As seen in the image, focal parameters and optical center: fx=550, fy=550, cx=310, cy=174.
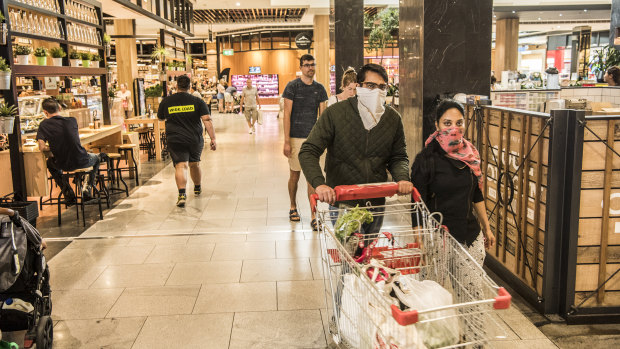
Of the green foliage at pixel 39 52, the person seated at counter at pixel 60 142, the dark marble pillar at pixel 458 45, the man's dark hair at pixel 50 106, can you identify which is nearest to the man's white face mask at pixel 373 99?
the dark marble pillar at pixel 458 45

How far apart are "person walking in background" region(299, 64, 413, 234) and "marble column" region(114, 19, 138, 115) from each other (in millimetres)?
11656

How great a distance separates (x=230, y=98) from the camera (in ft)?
77.6

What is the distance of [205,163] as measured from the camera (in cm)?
1036

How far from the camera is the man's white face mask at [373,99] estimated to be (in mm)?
2930

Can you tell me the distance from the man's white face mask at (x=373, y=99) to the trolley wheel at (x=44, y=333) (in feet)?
6.83

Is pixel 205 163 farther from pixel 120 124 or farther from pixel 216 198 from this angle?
pixel 216 198

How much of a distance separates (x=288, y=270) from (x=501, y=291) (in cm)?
288

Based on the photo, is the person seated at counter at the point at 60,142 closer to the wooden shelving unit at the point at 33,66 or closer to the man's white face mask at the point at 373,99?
the wooden shelving unit at the point at 33,66

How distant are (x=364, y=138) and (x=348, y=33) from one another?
8.86 metres

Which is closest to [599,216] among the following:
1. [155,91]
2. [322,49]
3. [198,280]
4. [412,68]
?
[412,68]

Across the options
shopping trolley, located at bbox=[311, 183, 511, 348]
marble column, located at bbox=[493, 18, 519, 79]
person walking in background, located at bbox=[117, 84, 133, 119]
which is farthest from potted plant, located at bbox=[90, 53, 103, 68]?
marble column, located at bbox=[493, 18, 519, 79]

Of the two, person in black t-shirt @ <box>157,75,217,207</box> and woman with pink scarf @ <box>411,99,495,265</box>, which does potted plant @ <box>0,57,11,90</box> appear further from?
woman with pink scarf @ <box>411,99,495,265</box>

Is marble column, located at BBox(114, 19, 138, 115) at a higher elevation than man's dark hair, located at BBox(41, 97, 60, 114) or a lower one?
higher

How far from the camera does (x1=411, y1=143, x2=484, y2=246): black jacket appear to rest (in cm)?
284
